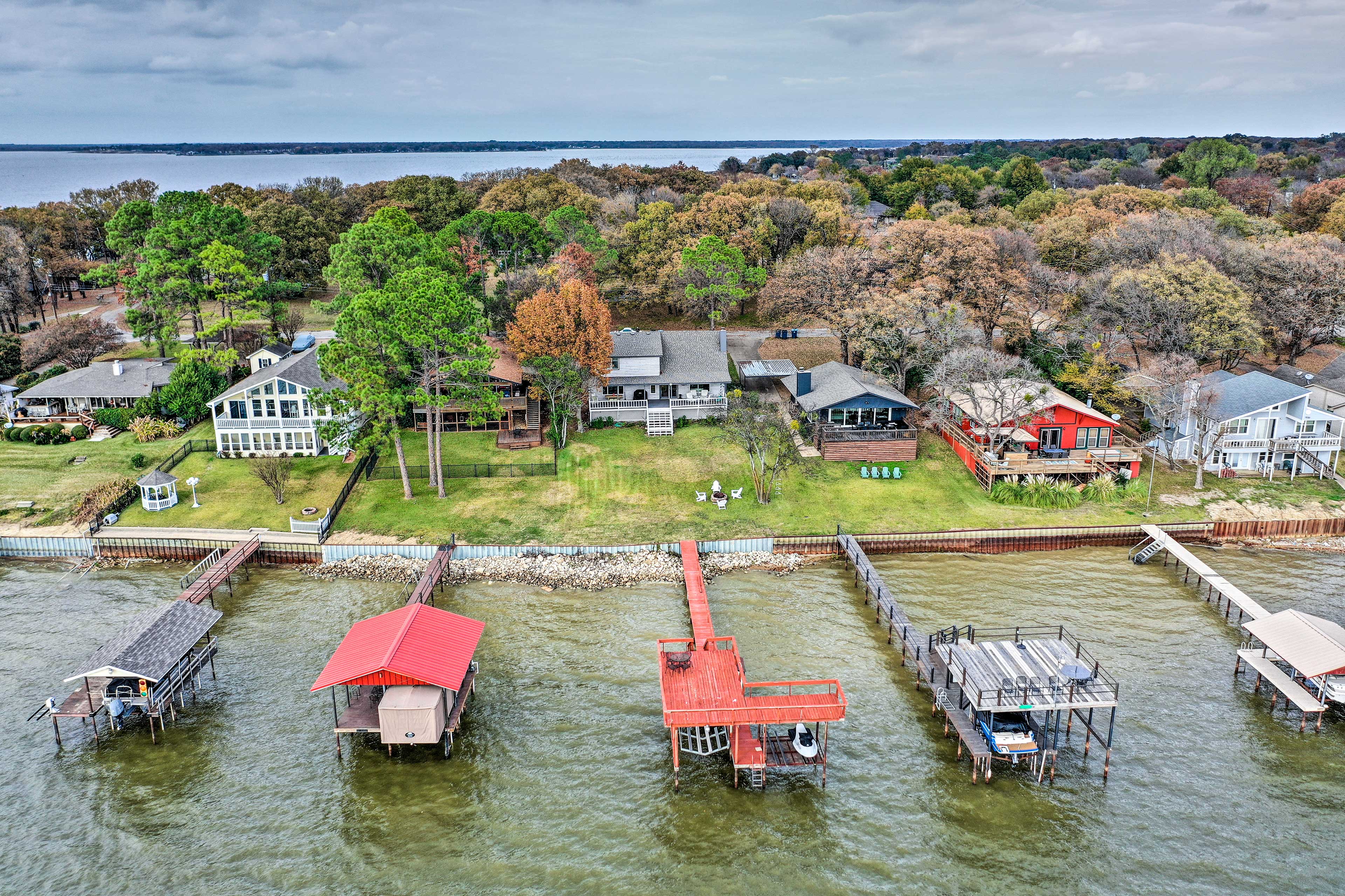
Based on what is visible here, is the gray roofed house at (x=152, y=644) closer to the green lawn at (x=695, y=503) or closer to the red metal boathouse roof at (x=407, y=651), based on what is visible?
the red metal boathouse roof at (x=407, y=651)

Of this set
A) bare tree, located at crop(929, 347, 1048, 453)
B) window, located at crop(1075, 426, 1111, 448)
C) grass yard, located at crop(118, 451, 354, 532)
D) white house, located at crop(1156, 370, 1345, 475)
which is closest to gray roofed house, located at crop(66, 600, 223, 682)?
grass yard, located at crop(118, 451, 354, 532)

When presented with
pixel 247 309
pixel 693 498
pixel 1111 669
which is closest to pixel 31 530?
pixel 247 309

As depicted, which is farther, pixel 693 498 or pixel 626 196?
pixel 626 196

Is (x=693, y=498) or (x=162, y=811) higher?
(x=693, y=498)

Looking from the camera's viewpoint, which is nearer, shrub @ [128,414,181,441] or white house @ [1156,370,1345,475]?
white house @ [1156,370,1345,475]

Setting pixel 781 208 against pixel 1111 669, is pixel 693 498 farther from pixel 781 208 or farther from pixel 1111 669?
pixel 781 208

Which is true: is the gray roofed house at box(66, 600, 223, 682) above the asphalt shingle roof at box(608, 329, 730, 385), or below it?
below

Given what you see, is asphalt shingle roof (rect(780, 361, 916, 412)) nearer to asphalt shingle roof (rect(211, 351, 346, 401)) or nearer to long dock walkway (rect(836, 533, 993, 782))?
long dock walkway (rect(836, 533, 993, 782))
